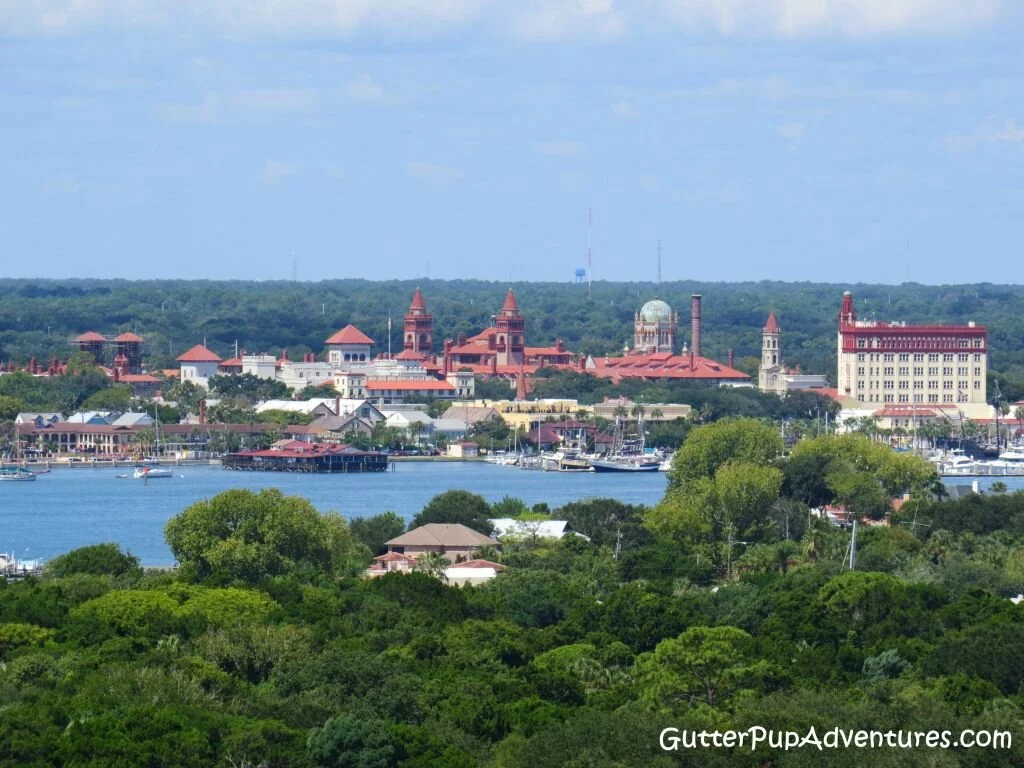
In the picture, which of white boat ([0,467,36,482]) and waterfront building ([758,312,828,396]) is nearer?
white boat ([0,467,36,482])

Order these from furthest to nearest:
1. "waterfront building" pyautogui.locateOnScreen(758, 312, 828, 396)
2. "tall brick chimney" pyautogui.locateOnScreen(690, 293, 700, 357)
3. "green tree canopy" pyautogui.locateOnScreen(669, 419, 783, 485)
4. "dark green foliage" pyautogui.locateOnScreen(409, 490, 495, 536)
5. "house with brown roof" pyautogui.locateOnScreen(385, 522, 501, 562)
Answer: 1. "tall brick chimney" pyautogui.locateOnScreen(690, 293, 700, 357)
2. "waterfront building" pyautogui.locateOnScreen(758, 312, 828, 396)
3. "green tree canopy" pyautogui.locateOnScreen(669, 419, 783, 485)
4. "dark green foliage" pyautogui.locateOnScreen(409, 490, 495, 536)
5. "house with brown roof" pyautogui.locateOnScreen(385, 522, 501, 562)

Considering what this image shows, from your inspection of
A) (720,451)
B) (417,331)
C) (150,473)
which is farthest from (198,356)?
(720,451)

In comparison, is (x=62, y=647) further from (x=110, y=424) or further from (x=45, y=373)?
(x=45, y=373)

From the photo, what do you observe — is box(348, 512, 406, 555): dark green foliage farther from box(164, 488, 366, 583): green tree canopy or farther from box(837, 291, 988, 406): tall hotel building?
box(837, 291, 988, 406): tall hotel building

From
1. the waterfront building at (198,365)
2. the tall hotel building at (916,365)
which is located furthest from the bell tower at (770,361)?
the waterfront building at (198,365)

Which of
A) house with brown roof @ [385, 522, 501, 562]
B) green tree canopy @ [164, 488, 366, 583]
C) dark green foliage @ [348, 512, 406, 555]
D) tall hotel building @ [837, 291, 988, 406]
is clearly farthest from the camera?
tall hotel building @ [837, 291, 988, 406]

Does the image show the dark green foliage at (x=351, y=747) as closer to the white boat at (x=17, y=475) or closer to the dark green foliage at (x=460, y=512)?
the dark green foliage at (x=460, y=512)

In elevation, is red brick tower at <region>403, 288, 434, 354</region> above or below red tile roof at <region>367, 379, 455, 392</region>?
above

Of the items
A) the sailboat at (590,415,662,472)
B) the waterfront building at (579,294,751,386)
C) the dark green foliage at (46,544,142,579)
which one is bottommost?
the sailboat at (590,415,662,472)

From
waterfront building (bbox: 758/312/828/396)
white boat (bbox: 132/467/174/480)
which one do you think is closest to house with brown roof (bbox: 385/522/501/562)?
white boat (bbox: 132/467/174/480)
